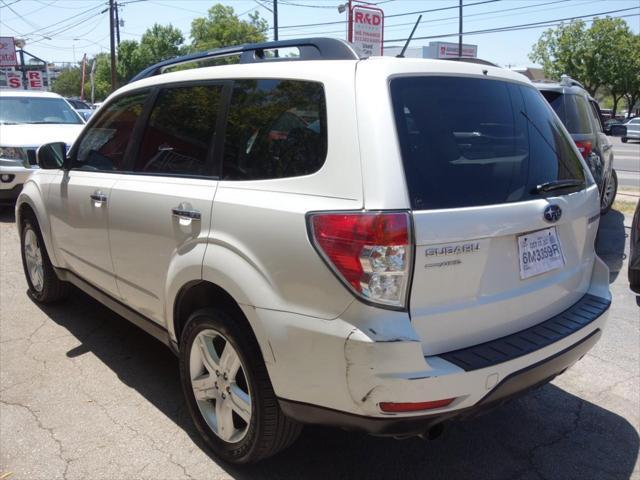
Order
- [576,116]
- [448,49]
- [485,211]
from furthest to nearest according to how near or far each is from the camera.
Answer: [448,49], [576,116], [485,211]

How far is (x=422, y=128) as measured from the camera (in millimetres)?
2316

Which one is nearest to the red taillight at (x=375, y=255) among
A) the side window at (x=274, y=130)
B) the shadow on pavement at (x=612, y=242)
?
the side window at (x=274, y=130)

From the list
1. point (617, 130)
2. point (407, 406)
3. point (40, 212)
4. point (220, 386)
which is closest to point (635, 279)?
point (407, 406)

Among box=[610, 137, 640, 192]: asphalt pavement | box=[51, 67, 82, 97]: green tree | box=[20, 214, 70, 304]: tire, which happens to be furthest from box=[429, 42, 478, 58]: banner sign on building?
box=[51, 67, 82, 97]: green tree

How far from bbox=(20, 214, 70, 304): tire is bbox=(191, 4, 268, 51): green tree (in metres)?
60.1

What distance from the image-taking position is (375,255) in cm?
209

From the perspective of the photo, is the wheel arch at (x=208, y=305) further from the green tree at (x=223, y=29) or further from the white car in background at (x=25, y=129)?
the green tree at (x=223, y=29)

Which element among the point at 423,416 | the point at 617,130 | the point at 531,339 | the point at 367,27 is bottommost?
the point at 423,416

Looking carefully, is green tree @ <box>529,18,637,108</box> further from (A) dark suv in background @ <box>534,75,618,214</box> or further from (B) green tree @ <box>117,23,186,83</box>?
(A) dark suv in background @ <box>534,75,618,214</box>

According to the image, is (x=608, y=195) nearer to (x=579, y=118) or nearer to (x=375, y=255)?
(x=579, y=118)

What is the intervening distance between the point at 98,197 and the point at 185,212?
1.06 metres

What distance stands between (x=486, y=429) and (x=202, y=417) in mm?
1524

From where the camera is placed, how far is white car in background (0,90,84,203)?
349 inches

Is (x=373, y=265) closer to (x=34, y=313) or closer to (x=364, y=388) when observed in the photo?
(x=364, y=388)
